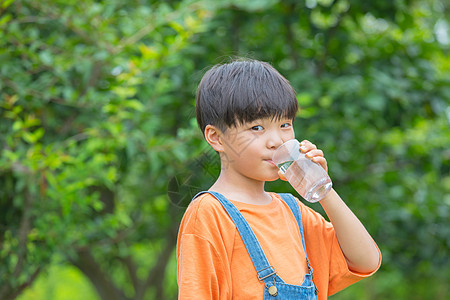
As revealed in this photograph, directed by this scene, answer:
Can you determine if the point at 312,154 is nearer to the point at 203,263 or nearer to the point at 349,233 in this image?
the point at 349,233

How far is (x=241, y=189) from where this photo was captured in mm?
1440

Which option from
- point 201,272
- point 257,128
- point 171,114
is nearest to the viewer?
point 201,272

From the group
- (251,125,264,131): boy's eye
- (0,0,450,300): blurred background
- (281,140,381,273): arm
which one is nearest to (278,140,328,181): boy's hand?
(281,140,381,273): arm

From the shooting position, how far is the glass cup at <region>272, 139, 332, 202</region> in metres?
1.38

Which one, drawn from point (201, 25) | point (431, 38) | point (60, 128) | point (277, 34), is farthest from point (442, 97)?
point (60, 128)

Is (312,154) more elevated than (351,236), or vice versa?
(312,154)

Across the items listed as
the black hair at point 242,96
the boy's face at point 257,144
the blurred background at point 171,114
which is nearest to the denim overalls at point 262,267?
the boy's face at point 257,144

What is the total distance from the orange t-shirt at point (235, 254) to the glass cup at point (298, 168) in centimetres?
12

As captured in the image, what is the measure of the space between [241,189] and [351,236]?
11.7 inches

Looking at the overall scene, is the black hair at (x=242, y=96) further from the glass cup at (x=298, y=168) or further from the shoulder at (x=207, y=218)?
the shoulder at (x=207, y=218)

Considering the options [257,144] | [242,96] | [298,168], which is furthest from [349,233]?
[242,96]

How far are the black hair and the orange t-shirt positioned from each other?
205mm

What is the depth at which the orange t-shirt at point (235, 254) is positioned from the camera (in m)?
1.29

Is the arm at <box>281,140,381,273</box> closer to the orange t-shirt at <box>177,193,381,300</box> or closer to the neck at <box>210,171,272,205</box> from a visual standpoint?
the orange t-shirt at <box>177,193,381,300</box>
